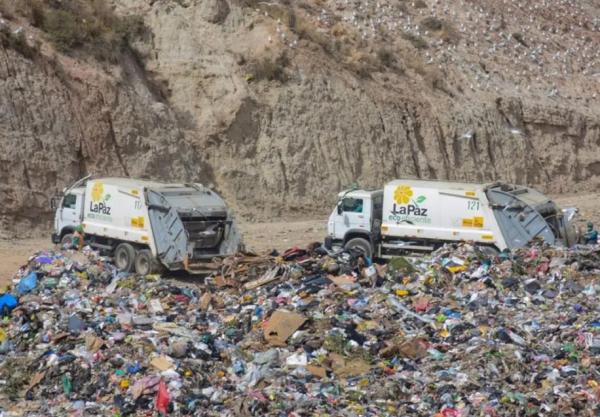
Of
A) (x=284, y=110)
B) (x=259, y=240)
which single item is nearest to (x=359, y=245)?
(x=259, y=240)

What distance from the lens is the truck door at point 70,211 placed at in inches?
809

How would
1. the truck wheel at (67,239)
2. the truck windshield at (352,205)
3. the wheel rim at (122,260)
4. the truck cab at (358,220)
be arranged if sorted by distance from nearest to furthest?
the wheel rim at (122,260)
the truck cab at (358,220)
the truck windshield at (352,205)
the truck wheel at (67,239)

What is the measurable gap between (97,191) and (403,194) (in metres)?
6.19

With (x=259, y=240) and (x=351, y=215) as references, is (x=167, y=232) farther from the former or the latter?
(x=259, y=240)

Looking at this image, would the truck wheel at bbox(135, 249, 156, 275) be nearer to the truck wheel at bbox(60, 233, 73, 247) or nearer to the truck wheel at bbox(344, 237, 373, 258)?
the truck wheel at bbox(60, 233, 73, 247)

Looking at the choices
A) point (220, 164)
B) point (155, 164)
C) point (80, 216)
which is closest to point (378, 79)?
point (220, 164)

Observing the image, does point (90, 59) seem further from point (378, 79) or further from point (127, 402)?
point (127, 402)

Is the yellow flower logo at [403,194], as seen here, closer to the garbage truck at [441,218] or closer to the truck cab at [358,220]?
the garbage truck at [441,218]

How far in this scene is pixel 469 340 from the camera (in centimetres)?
1368

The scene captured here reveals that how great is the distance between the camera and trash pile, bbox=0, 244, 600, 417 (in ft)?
38.1

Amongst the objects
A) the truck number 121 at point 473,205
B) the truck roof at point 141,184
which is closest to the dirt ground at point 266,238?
the truck roof at point 141,184

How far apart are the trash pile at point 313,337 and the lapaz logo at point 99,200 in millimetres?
1473

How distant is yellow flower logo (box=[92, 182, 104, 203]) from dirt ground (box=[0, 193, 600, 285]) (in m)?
2.18

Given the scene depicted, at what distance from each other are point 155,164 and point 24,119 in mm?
4187
